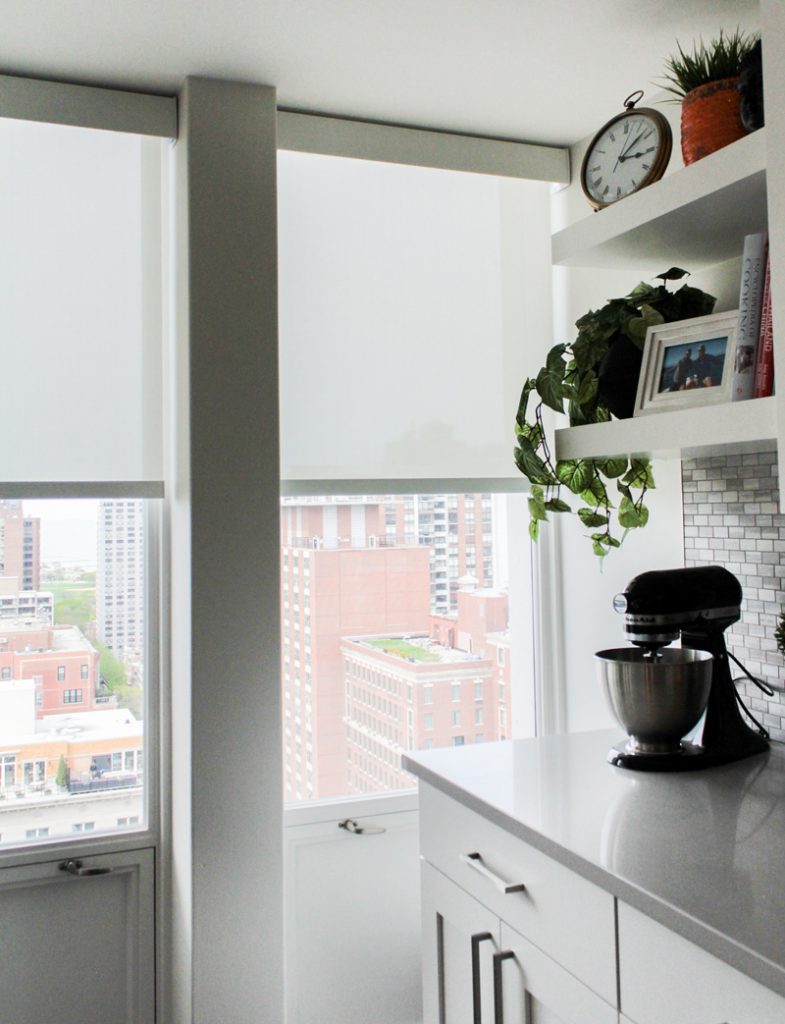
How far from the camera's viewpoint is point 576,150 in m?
2.57

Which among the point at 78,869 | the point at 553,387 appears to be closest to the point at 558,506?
the point at 553,387

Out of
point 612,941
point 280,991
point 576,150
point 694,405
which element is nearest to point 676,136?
point 576,150

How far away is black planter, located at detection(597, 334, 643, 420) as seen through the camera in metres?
1.92

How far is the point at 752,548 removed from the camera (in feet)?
6.48

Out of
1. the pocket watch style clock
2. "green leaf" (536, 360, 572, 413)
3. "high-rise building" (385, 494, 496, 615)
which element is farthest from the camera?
"high-rise building" (385, 494, 496, 615)

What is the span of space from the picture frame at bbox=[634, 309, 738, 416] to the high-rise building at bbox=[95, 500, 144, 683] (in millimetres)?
1266

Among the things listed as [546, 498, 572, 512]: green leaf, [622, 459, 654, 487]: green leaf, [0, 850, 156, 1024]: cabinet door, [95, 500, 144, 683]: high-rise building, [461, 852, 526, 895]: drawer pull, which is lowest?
[0, 850, 156, 1024]: cabinet door

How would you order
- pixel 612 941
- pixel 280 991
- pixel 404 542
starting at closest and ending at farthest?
pixel 612 941
pixel 280 991
pixel 404 542

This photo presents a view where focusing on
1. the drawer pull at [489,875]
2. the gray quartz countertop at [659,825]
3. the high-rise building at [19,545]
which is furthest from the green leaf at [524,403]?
the high-rise building at [19,545]

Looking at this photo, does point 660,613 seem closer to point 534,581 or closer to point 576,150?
point 534,581

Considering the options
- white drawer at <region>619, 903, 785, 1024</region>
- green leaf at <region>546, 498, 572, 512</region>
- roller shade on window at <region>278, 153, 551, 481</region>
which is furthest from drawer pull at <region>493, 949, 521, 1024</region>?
roller shade on window at <region>278, 153, 551, 481</region>

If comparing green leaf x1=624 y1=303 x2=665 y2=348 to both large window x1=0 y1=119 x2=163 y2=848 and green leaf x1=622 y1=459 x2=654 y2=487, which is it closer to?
green leaf x1=622 y1=459 x2=654 y2=487

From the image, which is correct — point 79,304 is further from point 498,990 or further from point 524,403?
point 498,990

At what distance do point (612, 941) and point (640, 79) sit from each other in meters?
1.87
